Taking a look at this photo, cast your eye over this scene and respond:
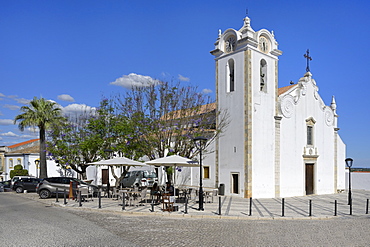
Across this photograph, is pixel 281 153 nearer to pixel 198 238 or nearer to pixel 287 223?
pixel 287 223

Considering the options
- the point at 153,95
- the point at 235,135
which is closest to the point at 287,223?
the point at 235,135

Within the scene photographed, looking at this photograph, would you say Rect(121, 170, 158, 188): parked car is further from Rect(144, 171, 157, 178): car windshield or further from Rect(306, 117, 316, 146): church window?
Rect(306, 117, 316, 146): church window

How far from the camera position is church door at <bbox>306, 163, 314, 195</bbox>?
2687 centimetres

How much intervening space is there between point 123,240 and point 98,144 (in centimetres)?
1637

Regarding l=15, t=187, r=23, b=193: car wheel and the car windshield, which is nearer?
l=15, t=187, r=23, b=193: car wheel

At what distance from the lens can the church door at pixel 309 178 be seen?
2687 centimetres

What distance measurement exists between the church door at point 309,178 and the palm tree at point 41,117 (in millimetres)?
21987

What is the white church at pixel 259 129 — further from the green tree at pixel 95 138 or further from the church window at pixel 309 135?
the green tree at pixel 95 138

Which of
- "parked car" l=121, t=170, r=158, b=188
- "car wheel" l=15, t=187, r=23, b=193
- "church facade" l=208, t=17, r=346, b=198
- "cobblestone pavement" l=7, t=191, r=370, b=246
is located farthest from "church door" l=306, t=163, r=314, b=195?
"car wheel" l=15, t=187, r=23, b=193

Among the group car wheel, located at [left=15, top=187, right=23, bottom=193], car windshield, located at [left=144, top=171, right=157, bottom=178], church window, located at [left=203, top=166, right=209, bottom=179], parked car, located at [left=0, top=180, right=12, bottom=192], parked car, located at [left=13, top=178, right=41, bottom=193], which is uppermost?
church window, located at [left=203, top=166, right=209, bottom=179]

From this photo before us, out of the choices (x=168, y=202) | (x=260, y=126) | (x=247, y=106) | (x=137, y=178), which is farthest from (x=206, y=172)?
(x=168, y=202)

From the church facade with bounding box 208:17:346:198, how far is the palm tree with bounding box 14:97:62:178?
1519 cm

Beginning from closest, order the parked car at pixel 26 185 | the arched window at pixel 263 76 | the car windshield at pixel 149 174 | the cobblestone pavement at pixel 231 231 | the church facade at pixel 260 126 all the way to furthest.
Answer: the cobblestone pavement at pixel 231 231 → the church facade at pixel 260 126 → the arched window at pixel 263 76 → the parked car at pixel 26 185 → the car windshield at pixel 149 174

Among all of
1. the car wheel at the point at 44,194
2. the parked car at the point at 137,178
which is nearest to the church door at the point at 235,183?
the parked car at the point at 137,178
